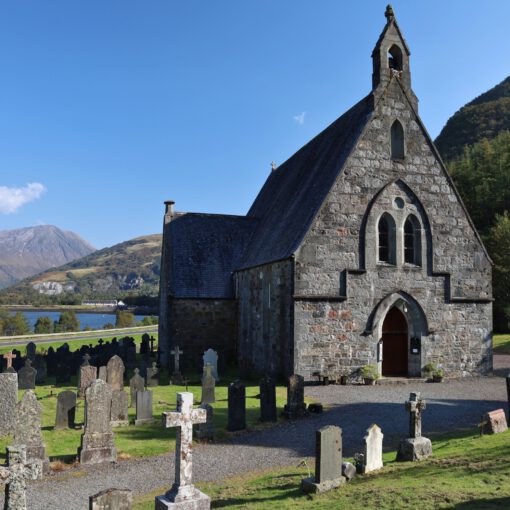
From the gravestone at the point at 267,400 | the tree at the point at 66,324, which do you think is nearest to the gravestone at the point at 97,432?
the gravestone at the point at 267,400

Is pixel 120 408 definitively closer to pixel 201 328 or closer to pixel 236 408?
pixel 236 408

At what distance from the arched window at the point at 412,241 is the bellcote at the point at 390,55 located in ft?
18.8

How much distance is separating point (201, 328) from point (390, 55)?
16.0 m

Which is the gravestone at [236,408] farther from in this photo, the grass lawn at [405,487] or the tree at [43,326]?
the tree at [43,326]

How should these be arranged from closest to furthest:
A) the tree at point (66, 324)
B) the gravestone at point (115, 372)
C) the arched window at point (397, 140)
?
the gravestone at point (115, 372) < the arched window at point (397, 140) < the tree at point (66, 324)

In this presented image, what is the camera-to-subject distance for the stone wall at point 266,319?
67.0ft

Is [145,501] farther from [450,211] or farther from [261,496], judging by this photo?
[450,211]

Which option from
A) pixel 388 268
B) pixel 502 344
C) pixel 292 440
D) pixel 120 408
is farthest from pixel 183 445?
pixel 502 344

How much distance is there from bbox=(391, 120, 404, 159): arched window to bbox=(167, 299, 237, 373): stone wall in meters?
11.5

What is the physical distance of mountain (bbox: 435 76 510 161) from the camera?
87.6 meters

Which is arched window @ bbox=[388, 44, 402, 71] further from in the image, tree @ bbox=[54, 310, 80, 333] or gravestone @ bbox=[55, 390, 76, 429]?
tree @ bbox=[54, 310, 80, 333]

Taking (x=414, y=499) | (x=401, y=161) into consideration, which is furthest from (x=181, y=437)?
→ (x=401, y=161)

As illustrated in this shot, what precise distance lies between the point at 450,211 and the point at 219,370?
13058 millimetres

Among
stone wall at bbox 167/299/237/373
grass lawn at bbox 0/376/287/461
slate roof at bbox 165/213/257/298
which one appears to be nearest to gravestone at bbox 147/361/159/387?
grass lawn at bbox 0/376/287/461
